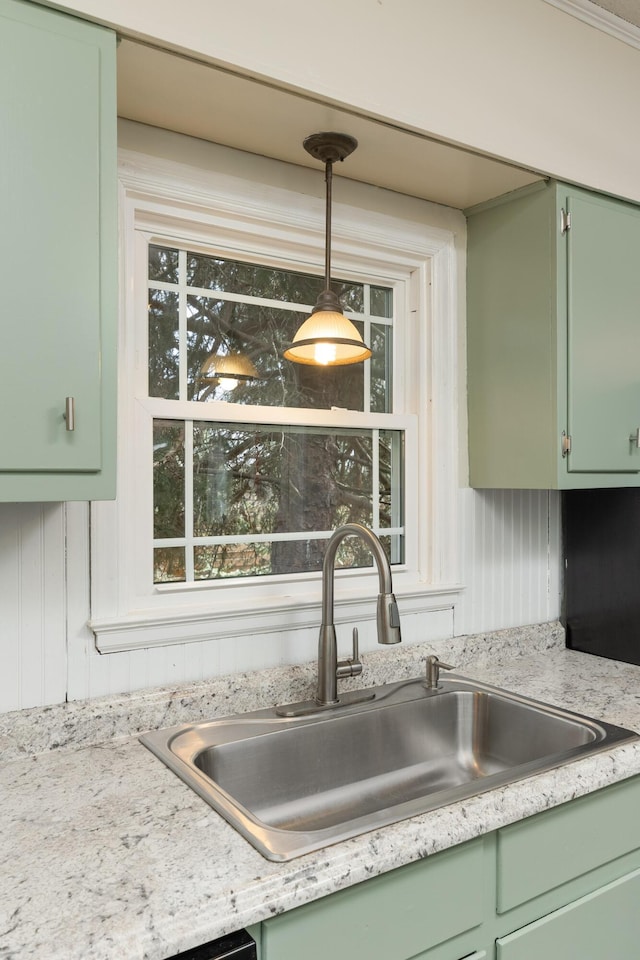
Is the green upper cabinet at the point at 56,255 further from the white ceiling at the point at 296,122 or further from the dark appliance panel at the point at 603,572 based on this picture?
the dark appliance panel at the point at 603,572

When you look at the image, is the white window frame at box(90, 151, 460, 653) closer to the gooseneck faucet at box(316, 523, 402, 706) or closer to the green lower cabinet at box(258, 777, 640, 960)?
the gooseneck faucet at box(316, 523, 402, 706)

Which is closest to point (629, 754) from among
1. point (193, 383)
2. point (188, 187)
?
point (193, 383)

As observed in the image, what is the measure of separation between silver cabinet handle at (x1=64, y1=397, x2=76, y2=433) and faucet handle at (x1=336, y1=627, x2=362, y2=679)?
2.83ft

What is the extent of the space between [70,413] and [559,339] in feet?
4.06

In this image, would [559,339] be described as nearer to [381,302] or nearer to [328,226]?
[381,302]

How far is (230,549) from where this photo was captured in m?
1.74

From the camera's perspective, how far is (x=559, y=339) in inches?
70.7

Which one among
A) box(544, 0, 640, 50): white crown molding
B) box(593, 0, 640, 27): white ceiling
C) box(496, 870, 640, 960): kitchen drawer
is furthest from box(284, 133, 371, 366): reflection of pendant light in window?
box(496, 870, 640, 960): kitchen drawer

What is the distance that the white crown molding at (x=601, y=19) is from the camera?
1821 mm

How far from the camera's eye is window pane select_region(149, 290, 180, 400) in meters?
1.64

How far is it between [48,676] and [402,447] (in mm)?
1107

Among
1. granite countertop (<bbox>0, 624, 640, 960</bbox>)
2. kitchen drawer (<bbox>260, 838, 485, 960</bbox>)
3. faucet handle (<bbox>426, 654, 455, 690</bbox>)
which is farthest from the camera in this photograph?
faucet handle (<bbox>426, 654, 455, 690</bbox>)

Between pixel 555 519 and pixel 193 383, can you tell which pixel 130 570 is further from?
pixel 555 519

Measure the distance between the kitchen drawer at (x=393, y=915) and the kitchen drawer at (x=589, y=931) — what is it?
0.43 feet
